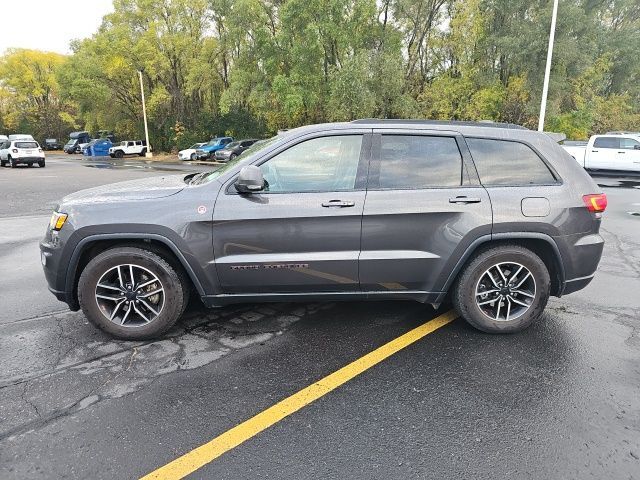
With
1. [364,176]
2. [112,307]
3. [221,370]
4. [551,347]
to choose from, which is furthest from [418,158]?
[112,307]

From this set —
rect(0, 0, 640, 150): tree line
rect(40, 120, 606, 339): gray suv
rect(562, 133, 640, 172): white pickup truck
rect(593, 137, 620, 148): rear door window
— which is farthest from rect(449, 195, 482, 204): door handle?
rect(0, 0, 640, 150): tree line

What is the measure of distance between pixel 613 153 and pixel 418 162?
18.3 metres

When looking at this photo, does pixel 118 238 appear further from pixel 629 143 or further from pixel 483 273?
pixel 629 143

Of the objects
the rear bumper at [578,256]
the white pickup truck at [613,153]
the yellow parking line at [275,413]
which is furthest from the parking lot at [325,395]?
the white pickup truck at [613,153]

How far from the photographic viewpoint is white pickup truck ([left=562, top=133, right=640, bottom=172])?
17.7 metres

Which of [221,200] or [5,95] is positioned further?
[5,95]

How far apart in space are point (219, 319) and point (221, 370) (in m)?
0.90

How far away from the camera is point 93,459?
2371mm

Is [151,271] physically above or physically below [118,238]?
below

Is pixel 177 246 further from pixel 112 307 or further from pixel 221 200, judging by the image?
pixel 112 307

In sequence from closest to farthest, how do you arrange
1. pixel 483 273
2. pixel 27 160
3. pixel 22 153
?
pixel 483 273, pixel 22 153, pixel 27 160

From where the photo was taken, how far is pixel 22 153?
89.4ft

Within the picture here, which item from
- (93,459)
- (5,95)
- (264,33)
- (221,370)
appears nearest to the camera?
(93,459)

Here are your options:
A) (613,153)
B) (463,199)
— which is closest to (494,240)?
(463,199)
